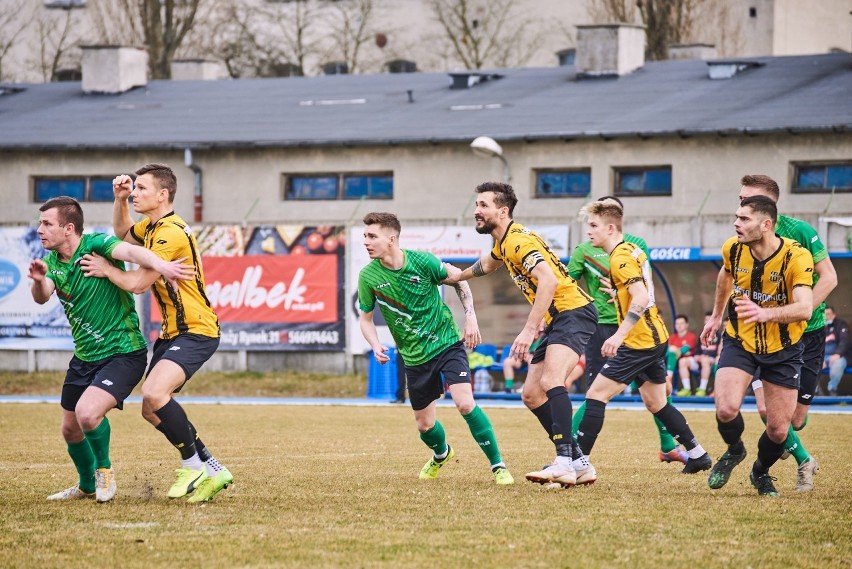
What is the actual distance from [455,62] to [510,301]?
2462cm

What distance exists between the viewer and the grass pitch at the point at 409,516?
693 cm

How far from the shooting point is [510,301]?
26203 millimetres

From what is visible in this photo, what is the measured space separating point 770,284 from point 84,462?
4.71m

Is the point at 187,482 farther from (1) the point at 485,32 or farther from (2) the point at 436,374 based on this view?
(1) the point at 485,32

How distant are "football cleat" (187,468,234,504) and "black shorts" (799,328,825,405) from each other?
4.17m

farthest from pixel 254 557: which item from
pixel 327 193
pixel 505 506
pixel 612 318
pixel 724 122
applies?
pixel 327 193

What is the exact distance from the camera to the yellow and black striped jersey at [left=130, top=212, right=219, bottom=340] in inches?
358

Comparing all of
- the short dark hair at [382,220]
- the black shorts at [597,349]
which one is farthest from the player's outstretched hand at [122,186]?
the black shorts at [597,349]

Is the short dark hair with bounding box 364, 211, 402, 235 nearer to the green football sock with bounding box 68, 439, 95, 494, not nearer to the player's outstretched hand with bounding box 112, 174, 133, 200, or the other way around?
the player's outstretched hand with bounding box 112, 174, 133, 200

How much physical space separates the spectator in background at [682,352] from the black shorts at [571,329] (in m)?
13.4

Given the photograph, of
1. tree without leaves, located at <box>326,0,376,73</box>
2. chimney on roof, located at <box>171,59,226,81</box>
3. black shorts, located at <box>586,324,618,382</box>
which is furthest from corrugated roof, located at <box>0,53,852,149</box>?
black shorts, located at <box>586,324,618,382</box>

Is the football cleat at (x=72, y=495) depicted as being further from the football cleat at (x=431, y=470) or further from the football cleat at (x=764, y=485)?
the football cleat at (x=764, y=485)

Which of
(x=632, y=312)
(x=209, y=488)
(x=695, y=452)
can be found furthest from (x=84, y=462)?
(x=695, y=452)

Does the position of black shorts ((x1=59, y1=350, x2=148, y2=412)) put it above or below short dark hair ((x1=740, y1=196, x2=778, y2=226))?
below
